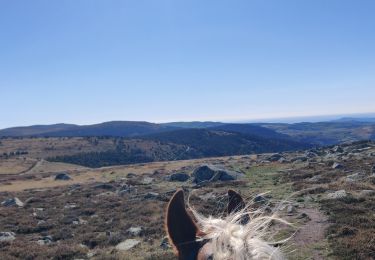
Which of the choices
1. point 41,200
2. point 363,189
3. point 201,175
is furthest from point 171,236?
point 201,175

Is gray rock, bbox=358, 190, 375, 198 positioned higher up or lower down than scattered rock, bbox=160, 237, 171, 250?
higher up

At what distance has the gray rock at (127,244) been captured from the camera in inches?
664

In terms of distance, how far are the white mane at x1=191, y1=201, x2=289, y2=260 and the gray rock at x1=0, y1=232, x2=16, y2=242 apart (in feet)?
63.3

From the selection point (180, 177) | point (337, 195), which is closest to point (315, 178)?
point (337, 195)

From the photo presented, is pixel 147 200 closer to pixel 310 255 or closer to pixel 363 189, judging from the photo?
pixel 363 189

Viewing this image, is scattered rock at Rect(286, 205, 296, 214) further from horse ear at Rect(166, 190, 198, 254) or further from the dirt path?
horse ear at Rect(166, 190, 198, 254)

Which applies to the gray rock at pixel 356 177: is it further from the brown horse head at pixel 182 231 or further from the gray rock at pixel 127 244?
the brown horse head at pixel 182 231

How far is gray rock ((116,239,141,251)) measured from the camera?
16864 mm

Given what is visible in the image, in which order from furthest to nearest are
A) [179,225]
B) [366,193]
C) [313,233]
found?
[366,193]
[313,233]
[179,225]

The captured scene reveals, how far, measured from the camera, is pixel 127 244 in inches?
683

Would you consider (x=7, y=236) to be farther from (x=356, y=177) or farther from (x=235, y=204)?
(x=356, y=177)

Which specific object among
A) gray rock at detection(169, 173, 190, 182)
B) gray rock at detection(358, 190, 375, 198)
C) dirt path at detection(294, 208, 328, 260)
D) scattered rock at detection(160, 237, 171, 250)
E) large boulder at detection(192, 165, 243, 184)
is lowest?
gray rock at detection(169, 173, 190, 182)

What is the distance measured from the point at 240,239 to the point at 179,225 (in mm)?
450

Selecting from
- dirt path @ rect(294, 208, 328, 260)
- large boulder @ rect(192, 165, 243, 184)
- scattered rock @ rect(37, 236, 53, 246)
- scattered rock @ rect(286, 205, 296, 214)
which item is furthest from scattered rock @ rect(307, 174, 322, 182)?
scattered rock @ rect(37, 236, 53, 246)
